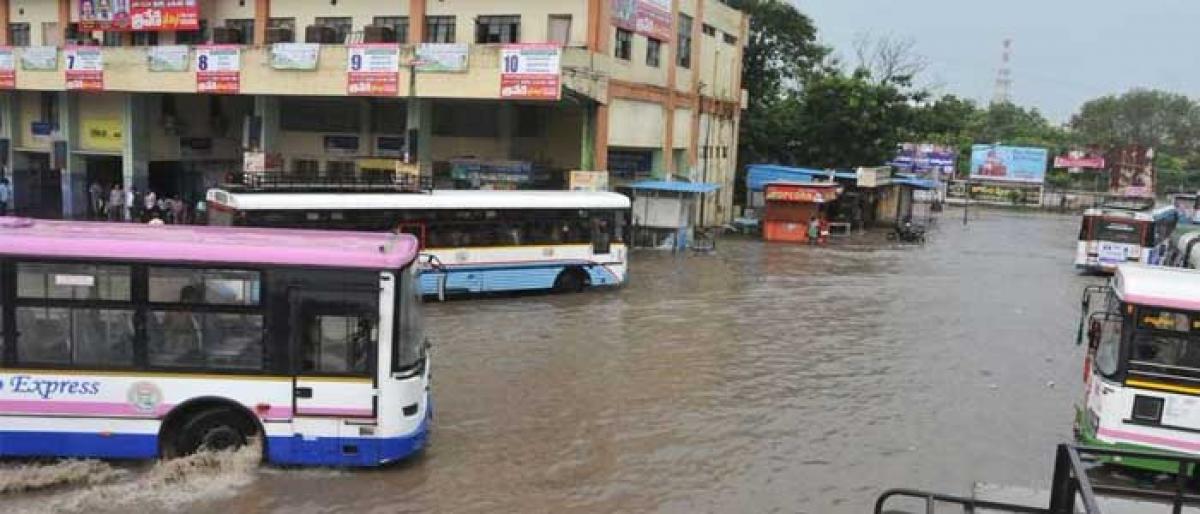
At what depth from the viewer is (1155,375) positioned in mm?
10102

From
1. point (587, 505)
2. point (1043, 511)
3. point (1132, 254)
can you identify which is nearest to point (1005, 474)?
point (587, 505)

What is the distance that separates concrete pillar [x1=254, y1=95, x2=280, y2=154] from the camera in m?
33.9

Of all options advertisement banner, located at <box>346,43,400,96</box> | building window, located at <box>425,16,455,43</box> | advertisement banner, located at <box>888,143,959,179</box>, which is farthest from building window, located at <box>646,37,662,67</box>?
advertisement banner, located at <box>888,143,959,179</box>

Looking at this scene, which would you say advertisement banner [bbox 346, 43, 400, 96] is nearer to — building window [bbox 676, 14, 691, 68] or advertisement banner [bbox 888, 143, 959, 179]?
building window [bbox 676, 14, 691, 68]

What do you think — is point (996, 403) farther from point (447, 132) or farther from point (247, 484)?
point (447, 132)

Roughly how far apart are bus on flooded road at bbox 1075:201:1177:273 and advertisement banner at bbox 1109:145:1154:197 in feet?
166

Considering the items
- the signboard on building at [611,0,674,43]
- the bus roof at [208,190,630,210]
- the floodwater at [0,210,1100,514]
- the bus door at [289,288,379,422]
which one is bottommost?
the floodwater at [0,210,1100,514]

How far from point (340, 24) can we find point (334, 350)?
2739cm

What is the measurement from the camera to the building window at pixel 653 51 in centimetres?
3453

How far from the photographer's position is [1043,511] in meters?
5.86

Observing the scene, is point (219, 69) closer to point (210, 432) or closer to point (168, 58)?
point (168, 58)

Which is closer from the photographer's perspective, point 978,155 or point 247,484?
point 247,484

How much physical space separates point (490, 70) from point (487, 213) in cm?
772

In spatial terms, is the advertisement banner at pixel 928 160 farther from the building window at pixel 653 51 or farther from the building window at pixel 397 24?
the building window at pixel 397 24
